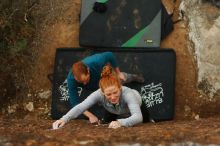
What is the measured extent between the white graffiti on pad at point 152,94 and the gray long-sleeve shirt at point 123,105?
2.00 m

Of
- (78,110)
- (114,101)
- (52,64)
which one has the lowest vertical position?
(78,110)

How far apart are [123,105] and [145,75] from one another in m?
2.28

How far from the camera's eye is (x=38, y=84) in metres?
8.19

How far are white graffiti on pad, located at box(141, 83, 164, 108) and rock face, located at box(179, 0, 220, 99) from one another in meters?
0.77

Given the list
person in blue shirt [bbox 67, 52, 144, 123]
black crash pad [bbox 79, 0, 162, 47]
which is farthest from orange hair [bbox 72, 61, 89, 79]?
black crash pad [bbox 79, 0, 162, 47]

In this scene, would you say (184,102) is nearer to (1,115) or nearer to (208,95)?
(208,95)

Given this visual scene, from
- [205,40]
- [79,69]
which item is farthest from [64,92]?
[205,40]

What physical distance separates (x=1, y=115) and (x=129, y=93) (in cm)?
337

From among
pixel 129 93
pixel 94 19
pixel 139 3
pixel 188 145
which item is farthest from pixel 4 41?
pixel 188 145

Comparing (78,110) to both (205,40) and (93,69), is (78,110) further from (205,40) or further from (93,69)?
(205,40)

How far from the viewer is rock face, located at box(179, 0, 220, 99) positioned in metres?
7.89

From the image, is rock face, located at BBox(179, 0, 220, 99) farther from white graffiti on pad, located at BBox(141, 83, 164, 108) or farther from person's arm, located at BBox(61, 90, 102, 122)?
person's arm, located at BBox(61, 90, 102, 122)

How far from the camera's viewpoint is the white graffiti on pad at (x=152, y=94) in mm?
7473

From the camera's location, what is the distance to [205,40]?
8.05m
